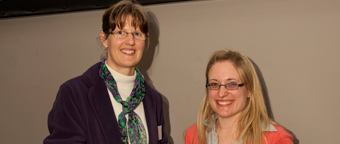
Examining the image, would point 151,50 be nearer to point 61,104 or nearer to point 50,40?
point 50,40

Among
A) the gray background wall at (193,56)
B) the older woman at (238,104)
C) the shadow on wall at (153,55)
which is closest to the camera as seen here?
the older woman at (238,104)

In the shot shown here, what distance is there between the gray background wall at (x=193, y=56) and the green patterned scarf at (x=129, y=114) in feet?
2.72

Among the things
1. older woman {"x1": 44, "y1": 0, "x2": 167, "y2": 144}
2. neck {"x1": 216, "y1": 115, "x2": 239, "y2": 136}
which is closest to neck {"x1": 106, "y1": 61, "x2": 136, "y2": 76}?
older woman {"x1": 44, "y1": 0, "x2": 167, "y2": 144}

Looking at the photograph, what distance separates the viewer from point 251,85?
190 centimetres

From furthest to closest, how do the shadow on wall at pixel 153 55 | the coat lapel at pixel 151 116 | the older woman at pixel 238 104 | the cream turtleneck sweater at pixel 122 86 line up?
1. the shadow on wall at pixel 153 55
2. the coat lapel at pixel 151 116
3. the cream turtleneck sweater at pixel 122 86
4. the older woman at pixel 238 104

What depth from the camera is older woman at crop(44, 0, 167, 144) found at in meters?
1.77

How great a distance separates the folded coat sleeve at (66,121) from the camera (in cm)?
173

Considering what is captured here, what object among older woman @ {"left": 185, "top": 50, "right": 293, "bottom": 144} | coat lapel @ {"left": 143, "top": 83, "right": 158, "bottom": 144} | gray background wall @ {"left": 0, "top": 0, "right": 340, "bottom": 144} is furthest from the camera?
gray background wall @ {"left": 0, "top": 0, "right": 340, "bottom": 144}

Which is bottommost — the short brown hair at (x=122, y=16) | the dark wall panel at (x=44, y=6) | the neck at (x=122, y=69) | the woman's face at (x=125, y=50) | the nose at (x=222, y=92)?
the nose at (x=222, y=92)

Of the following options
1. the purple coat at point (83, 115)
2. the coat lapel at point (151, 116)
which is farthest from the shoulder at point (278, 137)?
the purple coat at point (83, 115)

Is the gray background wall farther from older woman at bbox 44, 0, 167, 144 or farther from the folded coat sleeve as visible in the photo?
the folded coat sleeve

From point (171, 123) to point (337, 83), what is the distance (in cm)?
128

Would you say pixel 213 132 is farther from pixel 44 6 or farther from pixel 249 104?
pixel 44 6

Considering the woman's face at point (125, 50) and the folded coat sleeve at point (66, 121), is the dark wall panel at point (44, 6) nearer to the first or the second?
the woman's face at point (125, 50)
